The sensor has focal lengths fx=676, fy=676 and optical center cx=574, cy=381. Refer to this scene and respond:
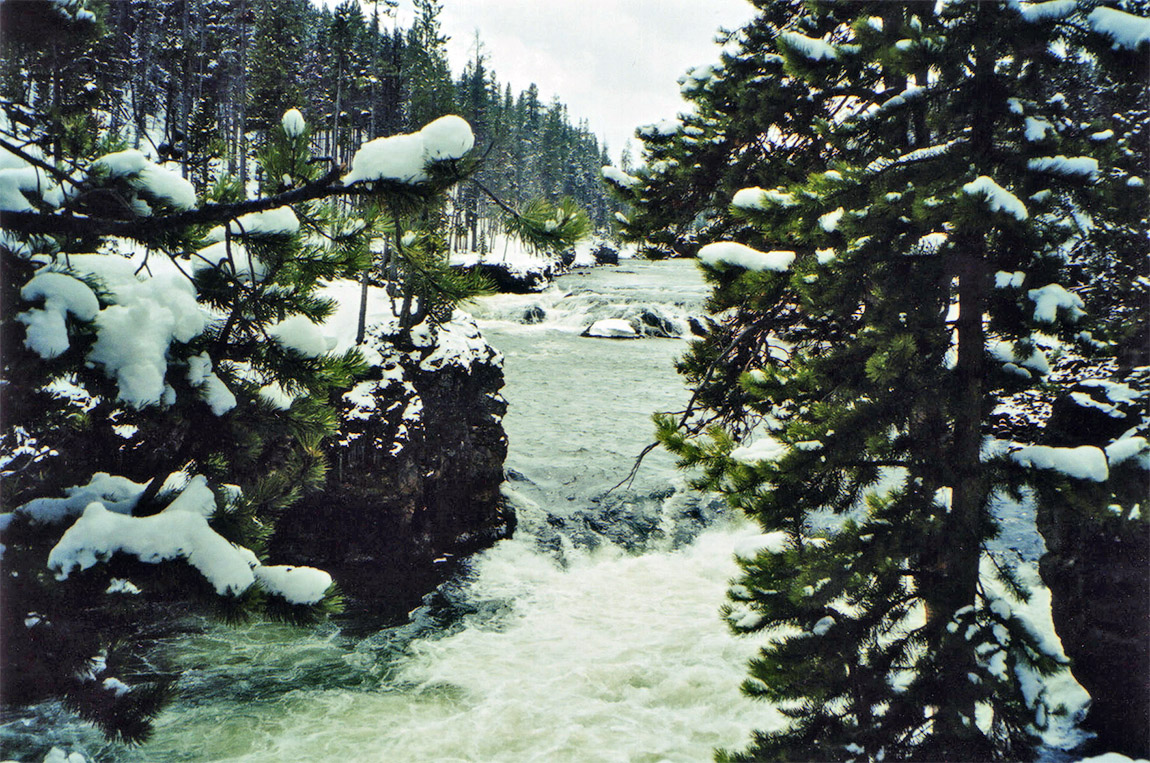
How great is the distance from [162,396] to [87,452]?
52cm

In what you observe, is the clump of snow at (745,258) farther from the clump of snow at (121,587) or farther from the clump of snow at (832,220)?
the clump of snow at (121,587)

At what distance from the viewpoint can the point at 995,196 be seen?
12.6 feet

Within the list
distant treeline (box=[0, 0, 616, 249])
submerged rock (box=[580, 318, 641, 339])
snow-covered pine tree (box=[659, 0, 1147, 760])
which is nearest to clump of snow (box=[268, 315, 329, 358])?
snow-covered pine tree (box=[659, 0, 1147, 760])

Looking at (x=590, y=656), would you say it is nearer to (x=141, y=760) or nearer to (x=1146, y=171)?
(x=141, y=760)

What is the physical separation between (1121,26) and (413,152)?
13.1ft

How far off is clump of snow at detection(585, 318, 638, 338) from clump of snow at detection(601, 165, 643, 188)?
1901 centimetres

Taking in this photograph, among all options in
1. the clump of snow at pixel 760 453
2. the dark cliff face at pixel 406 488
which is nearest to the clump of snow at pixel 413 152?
the clump of snow at pixel 760 453

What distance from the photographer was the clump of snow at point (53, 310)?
8.34ft

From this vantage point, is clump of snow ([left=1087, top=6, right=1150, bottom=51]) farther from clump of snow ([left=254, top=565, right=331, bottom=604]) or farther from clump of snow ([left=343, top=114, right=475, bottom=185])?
clump of snow ([left=254, top=565, right=331, bottom=604])

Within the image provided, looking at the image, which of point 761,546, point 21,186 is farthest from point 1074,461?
point 21,186

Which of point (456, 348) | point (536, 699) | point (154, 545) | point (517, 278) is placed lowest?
point (536, 699)

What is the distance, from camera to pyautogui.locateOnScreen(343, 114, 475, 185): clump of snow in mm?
2336

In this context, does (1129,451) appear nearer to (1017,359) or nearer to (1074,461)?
(1074,461)

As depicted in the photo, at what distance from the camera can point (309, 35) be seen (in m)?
64.8
